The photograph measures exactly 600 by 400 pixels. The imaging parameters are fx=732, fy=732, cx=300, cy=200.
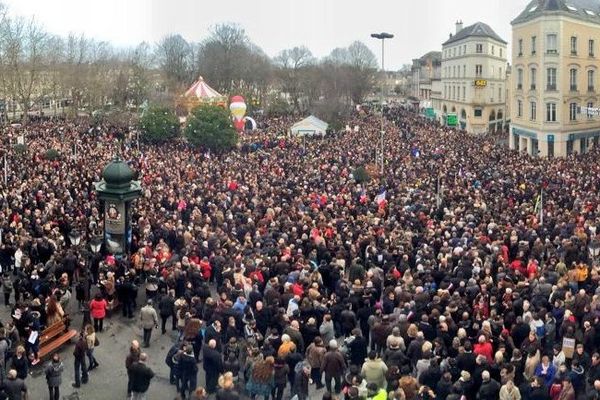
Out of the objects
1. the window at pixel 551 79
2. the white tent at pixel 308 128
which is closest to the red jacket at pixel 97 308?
the window at pixel 551 79

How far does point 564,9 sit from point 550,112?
7.29 meters

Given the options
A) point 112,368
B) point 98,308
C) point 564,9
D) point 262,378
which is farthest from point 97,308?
point 564,9

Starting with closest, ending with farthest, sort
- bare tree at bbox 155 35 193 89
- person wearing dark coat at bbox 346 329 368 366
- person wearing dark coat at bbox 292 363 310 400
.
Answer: person wearing dark coat at bbox 292 363 310 400 → person wearing dark coat at bbox 346 329 368 366 → bare tree at bbox 155 35 193 89

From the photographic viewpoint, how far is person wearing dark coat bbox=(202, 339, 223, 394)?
13.3m

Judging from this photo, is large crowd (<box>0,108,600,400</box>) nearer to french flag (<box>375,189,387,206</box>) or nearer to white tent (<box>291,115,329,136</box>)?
french flag (<box>375,189,387,206</box>)

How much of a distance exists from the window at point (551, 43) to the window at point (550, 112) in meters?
3.73

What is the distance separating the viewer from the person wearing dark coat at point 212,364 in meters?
13.3

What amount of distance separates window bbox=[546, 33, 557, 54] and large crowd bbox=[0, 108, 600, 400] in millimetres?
20803

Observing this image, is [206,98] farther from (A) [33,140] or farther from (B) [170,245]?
(B) [170,245]

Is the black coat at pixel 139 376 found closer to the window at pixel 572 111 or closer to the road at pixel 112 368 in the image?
the road at pixel 112 368

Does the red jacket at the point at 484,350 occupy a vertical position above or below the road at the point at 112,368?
above

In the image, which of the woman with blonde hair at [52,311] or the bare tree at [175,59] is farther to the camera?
the bare tree at [175,59]

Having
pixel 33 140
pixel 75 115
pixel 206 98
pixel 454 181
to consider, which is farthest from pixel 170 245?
pixel 75 115

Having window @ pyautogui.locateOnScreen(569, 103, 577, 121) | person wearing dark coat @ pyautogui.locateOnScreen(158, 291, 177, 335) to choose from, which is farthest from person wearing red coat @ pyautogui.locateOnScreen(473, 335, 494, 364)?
window @ pyautogui.locateOnScreen(569, 103, 577, 121)
